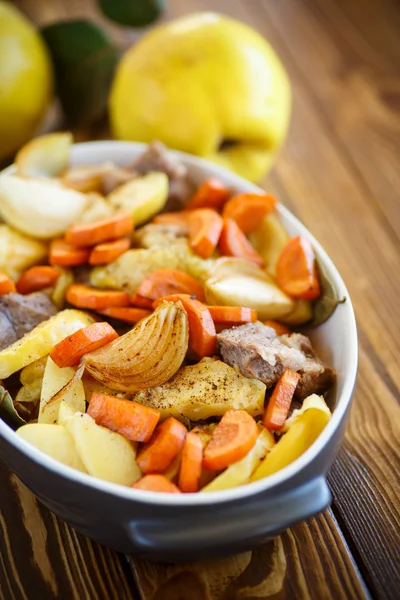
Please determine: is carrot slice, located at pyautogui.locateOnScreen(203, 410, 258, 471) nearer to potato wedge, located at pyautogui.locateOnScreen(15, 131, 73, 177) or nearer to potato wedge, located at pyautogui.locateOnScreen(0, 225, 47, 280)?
potato wedge, located at pyautogui.locateOnScreen(0, 225, 47, 280)

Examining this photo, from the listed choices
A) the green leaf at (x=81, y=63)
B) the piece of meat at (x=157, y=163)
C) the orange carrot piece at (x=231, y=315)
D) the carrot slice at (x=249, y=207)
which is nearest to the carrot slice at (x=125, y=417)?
the orange carrot piece at (x=231, y=315)

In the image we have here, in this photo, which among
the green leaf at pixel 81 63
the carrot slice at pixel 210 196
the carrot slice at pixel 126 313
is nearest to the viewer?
the carrot slice at pixel 126 313

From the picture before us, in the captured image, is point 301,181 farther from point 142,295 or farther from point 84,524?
point 84,524

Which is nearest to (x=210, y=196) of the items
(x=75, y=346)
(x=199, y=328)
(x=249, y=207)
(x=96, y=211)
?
(x=249, y=207)

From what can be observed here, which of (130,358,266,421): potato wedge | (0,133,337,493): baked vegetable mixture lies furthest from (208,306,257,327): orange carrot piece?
(130,358,266,421): potato wedge

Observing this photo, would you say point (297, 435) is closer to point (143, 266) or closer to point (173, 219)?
point (143, 266)

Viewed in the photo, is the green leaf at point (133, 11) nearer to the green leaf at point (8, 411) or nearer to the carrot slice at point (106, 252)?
the carrot slice at point (106, 252)
